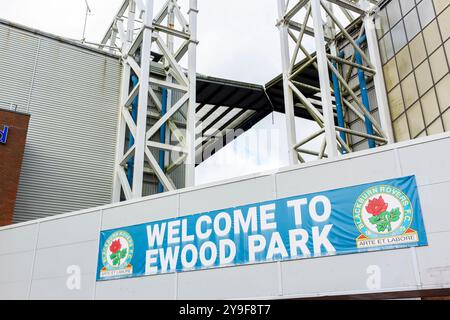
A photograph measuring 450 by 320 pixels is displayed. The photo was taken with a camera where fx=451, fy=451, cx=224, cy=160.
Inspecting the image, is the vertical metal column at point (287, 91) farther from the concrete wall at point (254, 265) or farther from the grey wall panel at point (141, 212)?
the concrete wall at point (254, 265)

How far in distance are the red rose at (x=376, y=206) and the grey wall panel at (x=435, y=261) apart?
1266mm

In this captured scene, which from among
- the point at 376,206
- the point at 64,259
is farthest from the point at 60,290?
the point at 376,206

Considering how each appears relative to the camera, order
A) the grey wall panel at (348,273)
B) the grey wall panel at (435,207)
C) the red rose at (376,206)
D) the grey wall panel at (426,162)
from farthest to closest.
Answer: the red rose at (376,206), the grey wall panel at (426,162), the grey wall panel at (348,273), the grey wall panel at (435,207)

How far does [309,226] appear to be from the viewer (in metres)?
12.2

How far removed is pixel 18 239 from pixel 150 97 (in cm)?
1194

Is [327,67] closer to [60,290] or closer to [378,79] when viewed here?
[378,79]

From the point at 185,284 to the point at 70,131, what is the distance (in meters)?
13.6

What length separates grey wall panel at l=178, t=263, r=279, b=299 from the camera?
1226cm

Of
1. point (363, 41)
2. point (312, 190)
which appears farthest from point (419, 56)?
point (312, 190)

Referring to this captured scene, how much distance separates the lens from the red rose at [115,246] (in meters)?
15.2

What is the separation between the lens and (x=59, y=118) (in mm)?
23844

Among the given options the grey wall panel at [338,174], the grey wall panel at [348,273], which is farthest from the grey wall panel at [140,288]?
the grey wall panel at [338,174]

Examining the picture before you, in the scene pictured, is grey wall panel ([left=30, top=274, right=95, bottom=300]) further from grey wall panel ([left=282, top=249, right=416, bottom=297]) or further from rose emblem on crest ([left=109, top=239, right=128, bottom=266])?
grey wall panel ([left=282, top=249, right=416, bottom=297])
